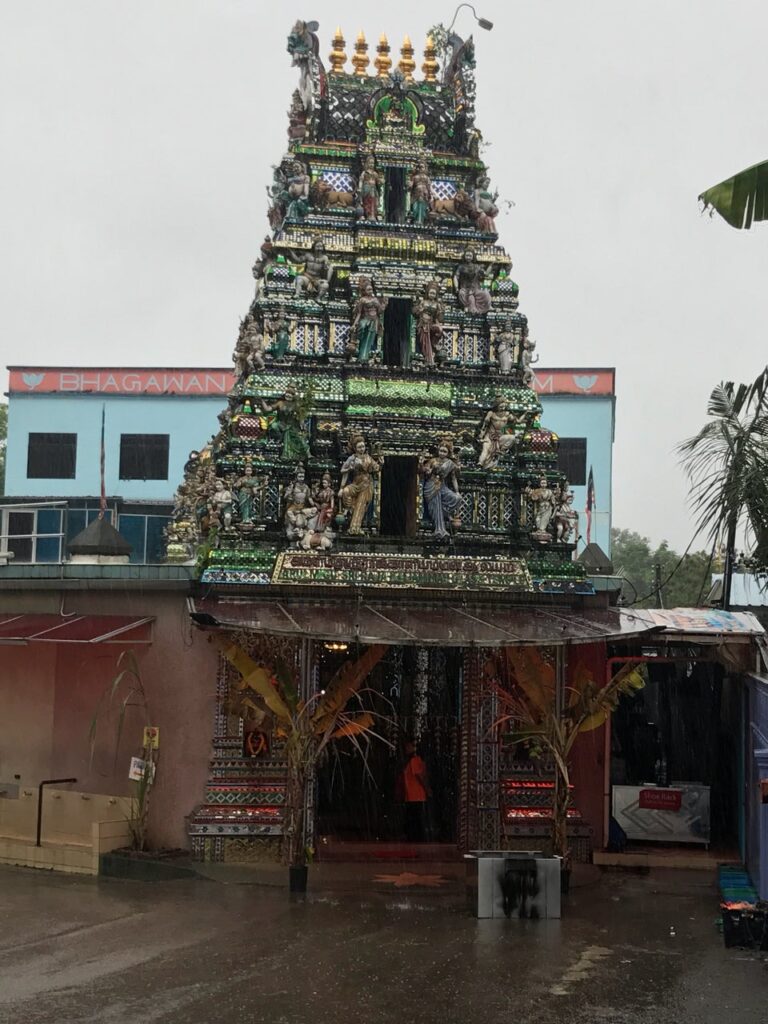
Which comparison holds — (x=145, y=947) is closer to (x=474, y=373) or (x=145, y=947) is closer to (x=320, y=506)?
(x=320, y=506)

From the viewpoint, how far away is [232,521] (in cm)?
1830

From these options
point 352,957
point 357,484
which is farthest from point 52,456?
point 352,957

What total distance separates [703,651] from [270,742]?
6.24 metres

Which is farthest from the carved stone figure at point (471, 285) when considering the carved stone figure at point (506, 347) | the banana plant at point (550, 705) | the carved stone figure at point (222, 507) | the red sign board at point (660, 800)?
the red sign board at point (660, 800)

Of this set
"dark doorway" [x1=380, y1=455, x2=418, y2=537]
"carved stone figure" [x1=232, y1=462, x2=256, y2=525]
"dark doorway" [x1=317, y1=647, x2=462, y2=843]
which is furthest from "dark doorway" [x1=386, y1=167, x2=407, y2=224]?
"dark doorway" [x1=317, y1=647, x2=462, y2=843]

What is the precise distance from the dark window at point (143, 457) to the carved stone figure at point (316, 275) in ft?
63.5

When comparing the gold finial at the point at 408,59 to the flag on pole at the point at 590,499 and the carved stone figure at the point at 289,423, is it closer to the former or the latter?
the carved stone figure at the point at 289,423

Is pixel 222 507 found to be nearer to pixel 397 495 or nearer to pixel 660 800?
pixel 397 495

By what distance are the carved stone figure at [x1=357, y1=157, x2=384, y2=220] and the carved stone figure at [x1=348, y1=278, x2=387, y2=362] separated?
1400mm

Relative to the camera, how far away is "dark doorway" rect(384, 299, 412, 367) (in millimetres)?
20100

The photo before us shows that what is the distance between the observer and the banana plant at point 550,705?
53.0ft

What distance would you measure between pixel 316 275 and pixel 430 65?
4.48m

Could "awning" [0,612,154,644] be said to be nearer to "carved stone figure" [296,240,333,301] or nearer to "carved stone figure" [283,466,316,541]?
"carved stone figure" [283,466,316,541]

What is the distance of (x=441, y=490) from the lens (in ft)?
61.1
